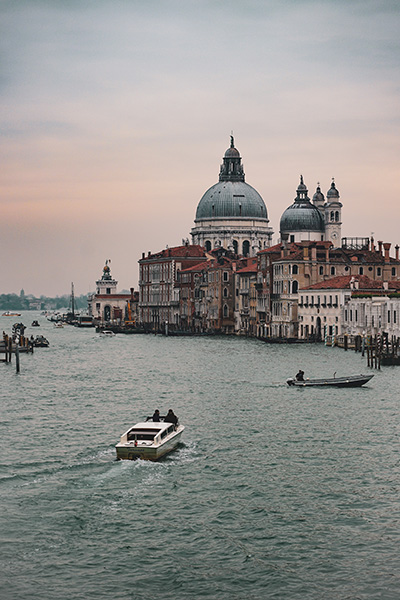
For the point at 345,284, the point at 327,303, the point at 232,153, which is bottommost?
the point at 327,303

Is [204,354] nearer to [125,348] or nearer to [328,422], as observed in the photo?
[125,348]

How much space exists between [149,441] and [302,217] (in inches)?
5381

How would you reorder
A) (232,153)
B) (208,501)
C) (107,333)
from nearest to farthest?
(208,501) → (107,333) → (232,153)

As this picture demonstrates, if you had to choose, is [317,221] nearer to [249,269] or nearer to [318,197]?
[318,197]

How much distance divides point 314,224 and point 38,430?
131054 mm

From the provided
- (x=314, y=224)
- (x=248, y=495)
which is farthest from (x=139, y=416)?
(x=314, y=224)

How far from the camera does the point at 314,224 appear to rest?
163m

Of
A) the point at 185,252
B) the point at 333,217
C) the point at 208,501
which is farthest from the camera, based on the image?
the point at 333,217

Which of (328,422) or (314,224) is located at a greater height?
(314,224)

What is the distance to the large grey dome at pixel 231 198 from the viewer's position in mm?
180375

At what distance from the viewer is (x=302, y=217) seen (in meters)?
163

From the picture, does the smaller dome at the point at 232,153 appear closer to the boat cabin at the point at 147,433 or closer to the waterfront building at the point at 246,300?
the waterfront building at the point at 246,300

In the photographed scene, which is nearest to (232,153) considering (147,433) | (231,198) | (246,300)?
(231,198)

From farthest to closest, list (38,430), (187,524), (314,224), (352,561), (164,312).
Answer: (314,224) → (164,312) → (38,430) → (187,524) → (352,561)
